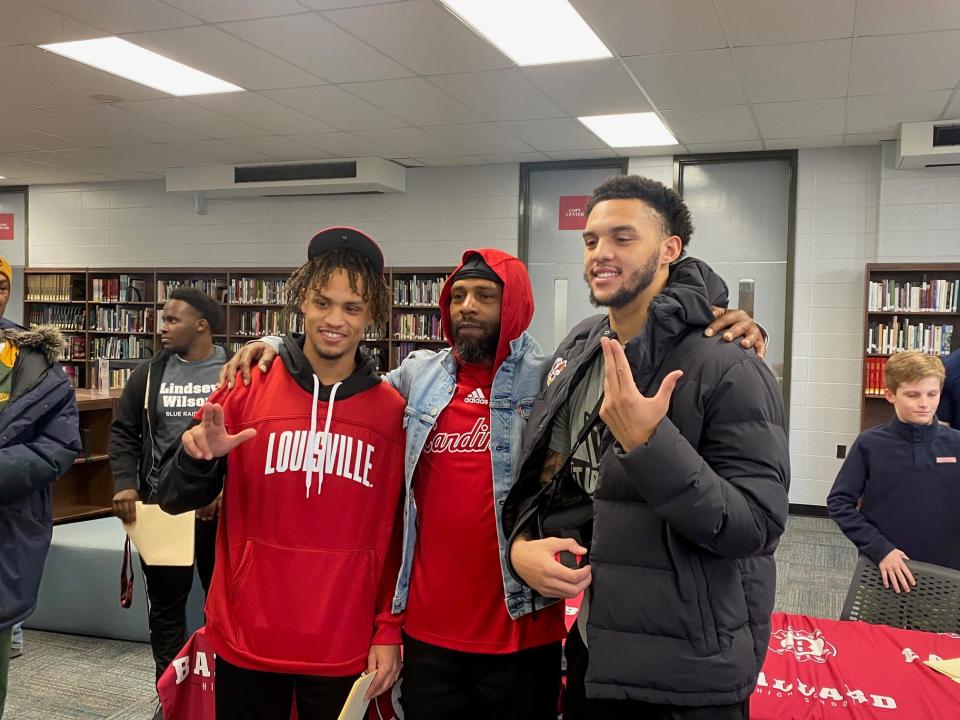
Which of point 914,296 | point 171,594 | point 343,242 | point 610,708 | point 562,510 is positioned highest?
point 914,296

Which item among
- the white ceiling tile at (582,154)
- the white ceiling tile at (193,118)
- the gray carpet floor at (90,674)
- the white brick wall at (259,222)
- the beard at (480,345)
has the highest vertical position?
the white ceiling tile at (582,154)

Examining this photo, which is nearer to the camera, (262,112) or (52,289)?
(262,112)

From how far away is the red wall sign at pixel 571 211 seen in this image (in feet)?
24.5

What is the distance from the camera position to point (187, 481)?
1.69 meters

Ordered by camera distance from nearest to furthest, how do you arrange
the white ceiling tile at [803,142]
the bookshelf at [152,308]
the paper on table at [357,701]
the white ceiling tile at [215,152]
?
the paper on table at [357,701] → the white ceiling tile at [803,142] → the white ceiling tile at [215,152] → the bookshelf at [152,308]

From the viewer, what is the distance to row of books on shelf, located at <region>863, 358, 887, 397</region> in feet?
20.4

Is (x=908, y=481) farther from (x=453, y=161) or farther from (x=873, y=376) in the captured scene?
(x=453, y=161)

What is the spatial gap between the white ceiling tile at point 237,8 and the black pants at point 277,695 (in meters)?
3.20

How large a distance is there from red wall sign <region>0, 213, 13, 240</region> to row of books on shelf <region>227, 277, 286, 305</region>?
3.46 metres

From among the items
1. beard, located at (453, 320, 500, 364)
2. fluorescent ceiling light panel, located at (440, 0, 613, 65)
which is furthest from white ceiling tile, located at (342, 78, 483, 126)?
beard, located at (453, 320, 500, 364)

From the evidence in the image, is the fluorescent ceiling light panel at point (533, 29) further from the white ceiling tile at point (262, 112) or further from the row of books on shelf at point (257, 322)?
the row of books on shelf at point (257, 322)

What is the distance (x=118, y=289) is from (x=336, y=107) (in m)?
4.75

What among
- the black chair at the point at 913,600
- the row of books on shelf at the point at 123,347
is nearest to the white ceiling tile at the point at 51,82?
the row of books on shelf at the point at 123,347

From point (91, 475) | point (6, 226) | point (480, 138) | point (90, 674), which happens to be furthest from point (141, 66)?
point (6, 226)
